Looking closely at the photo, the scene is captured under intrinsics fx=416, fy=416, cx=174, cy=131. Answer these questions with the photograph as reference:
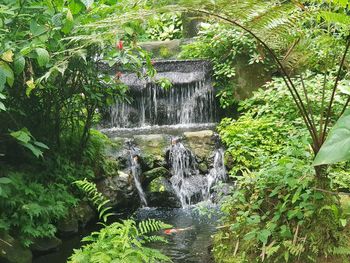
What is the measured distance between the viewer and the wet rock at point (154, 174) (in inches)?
240

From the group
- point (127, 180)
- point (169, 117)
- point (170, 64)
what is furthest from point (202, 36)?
point (127, 180)

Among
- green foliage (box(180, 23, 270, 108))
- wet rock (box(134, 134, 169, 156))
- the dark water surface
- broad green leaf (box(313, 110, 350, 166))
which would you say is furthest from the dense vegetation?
green foliage (box(180, 23, 270, 108))

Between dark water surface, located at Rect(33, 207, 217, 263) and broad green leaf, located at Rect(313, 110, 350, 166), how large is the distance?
263 cm

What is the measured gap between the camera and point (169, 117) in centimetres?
878

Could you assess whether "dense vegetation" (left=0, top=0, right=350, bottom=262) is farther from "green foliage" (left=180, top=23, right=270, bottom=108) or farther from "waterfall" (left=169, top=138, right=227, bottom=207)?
"green foliage" (left=180, top=23, right=270, bottom=108)

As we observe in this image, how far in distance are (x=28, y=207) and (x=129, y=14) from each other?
7.15 ft

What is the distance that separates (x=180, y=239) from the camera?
443 centimetres

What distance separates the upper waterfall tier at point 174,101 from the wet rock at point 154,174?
2.56 m

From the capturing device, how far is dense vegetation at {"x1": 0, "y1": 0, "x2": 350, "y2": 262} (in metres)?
2.45

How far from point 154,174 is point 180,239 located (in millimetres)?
1866

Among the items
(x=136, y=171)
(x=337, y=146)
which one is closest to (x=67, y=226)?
(x=136, y=171)

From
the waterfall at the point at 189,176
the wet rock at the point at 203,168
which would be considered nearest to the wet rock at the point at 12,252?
the waterfall at the point at 189,176

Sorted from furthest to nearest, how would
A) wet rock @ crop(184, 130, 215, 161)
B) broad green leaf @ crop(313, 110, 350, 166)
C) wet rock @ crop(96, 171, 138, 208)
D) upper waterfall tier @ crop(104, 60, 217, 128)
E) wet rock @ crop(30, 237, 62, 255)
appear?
upper waterfall tier @ crop(104, 60, 217, 128)
wet rock @ crop(184, 130, 215, 161)
wet rock @ crop(96, 171, 138, 208)
wet rock @ crop(30, 237, 62, 255)
broad green leaf @ crop(313, 110, 350, 166)

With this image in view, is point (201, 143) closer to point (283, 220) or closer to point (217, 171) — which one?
point (217, 171)
